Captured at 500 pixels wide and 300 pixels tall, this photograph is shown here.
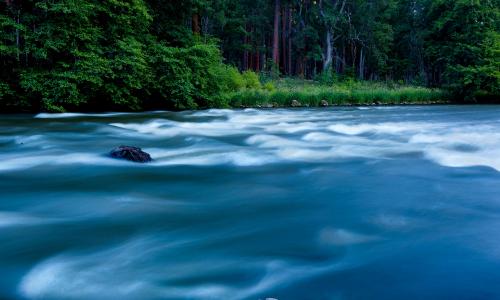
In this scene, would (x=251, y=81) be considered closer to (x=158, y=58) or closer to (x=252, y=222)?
(x=158, y=58)

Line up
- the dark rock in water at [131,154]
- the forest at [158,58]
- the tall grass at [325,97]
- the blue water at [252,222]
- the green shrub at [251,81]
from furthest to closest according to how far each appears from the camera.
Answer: the green shrub at [251,81]
the tall grass at [325,97]
the forest at [158,58]
the dark rock in water at [131,154]
the blue water at [252,222]

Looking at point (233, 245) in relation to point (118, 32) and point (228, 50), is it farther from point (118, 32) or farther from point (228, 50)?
point (228, 50)

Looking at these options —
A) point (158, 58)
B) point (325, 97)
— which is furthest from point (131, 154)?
point (325, 97)

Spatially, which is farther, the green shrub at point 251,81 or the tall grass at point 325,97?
the green shrub at point 251,81

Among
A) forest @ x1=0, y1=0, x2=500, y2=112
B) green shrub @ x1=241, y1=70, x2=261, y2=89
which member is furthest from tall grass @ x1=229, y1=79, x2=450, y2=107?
green shrub @ x1=241, y1=70, x2=261, y2=89

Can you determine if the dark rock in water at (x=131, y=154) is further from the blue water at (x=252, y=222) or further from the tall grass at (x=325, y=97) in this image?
the tall grass at (x=325, y=97)

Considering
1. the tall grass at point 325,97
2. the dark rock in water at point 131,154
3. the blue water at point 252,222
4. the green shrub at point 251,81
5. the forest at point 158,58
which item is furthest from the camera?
the green shrub at point 251,81

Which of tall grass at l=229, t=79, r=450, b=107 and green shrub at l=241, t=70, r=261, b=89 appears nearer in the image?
tall grass at l=229, t=79, r=450, b=107

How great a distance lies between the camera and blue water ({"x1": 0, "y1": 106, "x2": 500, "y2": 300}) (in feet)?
9.47

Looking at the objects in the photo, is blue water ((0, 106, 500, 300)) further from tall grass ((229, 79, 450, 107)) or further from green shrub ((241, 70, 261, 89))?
green shrub ((241, 70, 261, 89))

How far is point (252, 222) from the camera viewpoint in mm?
4234

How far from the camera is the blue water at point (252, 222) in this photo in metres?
2.89

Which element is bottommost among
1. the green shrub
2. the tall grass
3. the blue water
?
the blue water

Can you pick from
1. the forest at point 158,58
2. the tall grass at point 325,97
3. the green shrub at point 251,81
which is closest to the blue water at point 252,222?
the forest at point 158,58
